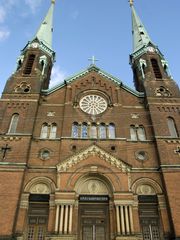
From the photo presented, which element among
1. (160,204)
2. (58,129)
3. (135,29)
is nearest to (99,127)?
(58,129)

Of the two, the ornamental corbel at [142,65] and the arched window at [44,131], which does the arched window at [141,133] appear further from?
the arched window at [44,131]

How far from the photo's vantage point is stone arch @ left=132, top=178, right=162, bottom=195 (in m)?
18.6

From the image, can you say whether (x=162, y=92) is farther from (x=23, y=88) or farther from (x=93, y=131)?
(x=23, y=88)

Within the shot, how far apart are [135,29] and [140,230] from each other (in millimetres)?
28404

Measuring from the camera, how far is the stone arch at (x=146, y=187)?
18.6 meters

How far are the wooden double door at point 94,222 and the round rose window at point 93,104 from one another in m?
9.00

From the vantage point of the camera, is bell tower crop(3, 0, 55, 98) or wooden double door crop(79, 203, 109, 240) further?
bell tower crop(3, 0, 55, 98)

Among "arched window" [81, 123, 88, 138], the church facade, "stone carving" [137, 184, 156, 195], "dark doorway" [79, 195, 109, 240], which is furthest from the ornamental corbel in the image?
"dark doorway" [79, 195, 109, 240]

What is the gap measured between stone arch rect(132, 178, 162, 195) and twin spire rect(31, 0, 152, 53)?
18279 mm

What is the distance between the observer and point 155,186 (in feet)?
61.7

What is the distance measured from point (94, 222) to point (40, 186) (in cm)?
478

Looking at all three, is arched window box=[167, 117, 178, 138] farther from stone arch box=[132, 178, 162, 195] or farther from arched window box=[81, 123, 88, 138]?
arched window box=[81, 123, 88, 138]

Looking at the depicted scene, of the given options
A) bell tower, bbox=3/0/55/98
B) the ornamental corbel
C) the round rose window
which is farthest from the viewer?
the ornamental corbel

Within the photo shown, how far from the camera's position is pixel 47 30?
35.0 metres
